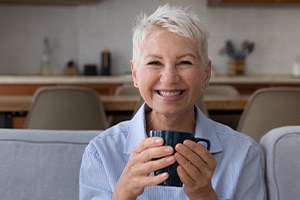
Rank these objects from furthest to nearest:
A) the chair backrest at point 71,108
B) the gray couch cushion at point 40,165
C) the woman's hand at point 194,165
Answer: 1. the chair backrest at point 71,108
2. the gray couch cushion at point 40,165
3. the woman's hand at point 194,165

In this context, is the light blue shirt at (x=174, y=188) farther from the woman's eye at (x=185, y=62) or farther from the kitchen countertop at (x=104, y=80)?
the kitchen countertop at (x=104, y=80)

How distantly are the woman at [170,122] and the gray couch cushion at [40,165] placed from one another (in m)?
0.19

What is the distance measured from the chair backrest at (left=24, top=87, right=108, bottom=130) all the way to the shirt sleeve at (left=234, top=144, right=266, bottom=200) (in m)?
1.60

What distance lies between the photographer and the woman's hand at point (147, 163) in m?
1.12

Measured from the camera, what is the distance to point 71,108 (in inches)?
118

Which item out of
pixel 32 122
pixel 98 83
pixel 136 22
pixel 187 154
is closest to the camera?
pixel 187 154

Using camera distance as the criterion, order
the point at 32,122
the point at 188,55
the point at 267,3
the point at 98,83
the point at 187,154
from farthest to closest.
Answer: the point at 267,3
the point at 98,83
the point at 32,122
the point at 188,55
the point at 187,154

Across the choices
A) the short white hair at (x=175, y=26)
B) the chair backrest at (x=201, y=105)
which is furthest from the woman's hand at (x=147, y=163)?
the chair backrest at (x=201, y=105)

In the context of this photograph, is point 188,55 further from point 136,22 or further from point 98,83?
point 98,83

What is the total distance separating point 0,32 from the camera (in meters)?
5.43

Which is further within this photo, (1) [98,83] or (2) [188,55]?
(1) [98,83]

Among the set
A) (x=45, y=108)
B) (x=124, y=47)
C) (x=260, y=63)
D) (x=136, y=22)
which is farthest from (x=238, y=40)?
(x=136, y=22)

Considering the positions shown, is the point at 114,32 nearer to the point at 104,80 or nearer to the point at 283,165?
the point at 104,80

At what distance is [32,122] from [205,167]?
193 cm
